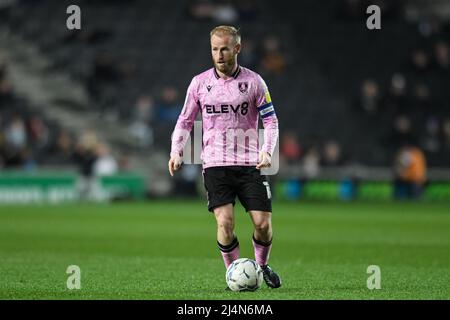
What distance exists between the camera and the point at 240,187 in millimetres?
9523

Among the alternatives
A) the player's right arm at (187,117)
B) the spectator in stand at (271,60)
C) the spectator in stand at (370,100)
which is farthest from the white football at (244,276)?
the spectator in stand at (271,60)

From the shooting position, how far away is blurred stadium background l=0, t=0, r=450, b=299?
2853cm

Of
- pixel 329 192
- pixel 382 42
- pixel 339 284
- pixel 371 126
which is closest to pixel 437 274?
pixel 339 284

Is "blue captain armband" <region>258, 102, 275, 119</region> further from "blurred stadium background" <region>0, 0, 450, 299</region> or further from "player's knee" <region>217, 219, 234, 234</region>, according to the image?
"blurred stadium background" <region>0, 0, 450, 299</region>

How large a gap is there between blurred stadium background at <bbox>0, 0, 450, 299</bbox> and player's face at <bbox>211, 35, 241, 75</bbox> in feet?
38.3

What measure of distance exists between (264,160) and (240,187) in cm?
46

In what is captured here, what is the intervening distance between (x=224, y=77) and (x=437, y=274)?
3.54m

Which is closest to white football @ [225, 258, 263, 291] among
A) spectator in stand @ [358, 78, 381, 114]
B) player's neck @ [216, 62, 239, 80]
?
player's neck @ [216, 62, 239, 80]

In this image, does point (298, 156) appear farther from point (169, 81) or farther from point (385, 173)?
point (169, 81)

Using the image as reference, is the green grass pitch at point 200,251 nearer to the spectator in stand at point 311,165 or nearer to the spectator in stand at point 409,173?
the spectator in stand at point 409,173

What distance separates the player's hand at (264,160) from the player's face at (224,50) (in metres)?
0.86

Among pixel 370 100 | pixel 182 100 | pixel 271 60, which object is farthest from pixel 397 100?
pixel 182 100

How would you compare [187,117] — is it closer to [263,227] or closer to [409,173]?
[263,227]

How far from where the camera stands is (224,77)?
9.51 m
